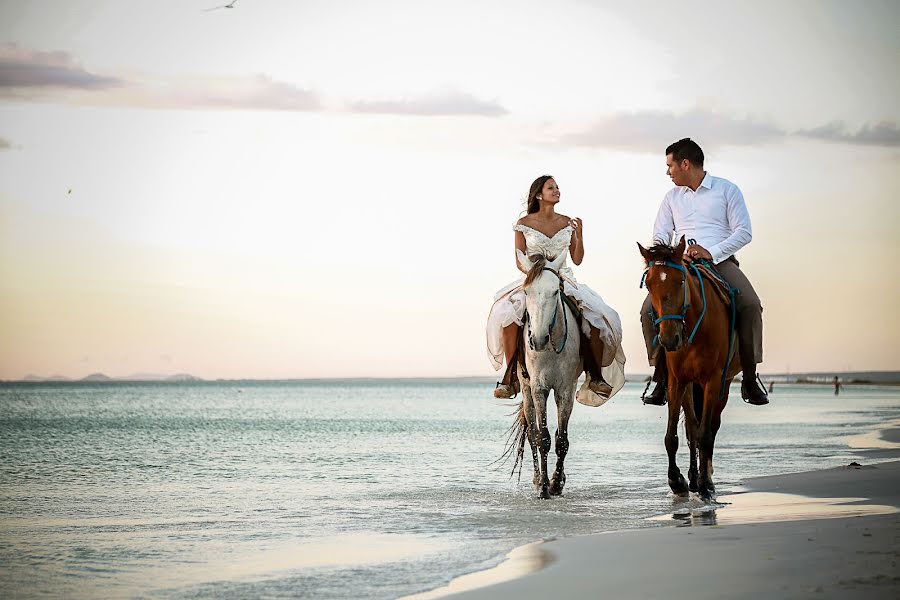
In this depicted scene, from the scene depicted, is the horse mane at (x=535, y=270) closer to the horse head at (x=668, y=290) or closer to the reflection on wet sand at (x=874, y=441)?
the horse head at (x=668, y=290)

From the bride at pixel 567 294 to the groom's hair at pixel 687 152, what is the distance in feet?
4.23

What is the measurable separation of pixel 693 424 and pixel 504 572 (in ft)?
16.0

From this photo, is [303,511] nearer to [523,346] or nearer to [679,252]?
[523,346]

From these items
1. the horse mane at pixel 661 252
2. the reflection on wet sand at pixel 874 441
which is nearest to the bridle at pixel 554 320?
the horse mane at pixel 661 252

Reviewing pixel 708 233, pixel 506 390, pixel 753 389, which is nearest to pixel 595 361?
pixel 506 390

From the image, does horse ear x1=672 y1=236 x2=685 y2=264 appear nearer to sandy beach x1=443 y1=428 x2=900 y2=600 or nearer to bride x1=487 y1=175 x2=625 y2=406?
bride x1=487 y1=175 x2=625 y2=406

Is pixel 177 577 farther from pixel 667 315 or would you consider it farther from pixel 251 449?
pixel 251 449

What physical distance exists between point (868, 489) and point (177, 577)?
6549 millimetres

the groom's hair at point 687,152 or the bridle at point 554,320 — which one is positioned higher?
the groom's hair at point 687,152

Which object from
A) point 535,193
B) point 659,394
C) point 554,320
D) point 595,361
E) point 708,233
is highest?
point 535,193

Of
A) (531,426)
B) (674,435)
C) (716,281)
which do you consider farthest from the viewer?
(531,426)

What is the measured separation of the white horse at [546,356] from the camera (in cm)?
1048

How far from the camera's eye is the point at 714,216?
10586 millimetres

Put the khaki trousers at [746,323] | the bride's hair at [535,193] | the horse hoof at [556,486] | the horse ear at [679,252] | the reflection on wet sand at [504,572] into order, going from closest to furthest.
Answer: the reflection on wet sand at [504,572] < the horse ear at [679,252] < the khaki trousers at [746,323] < the horse hoof at [556,486] < the bride's hair at [535,193]
